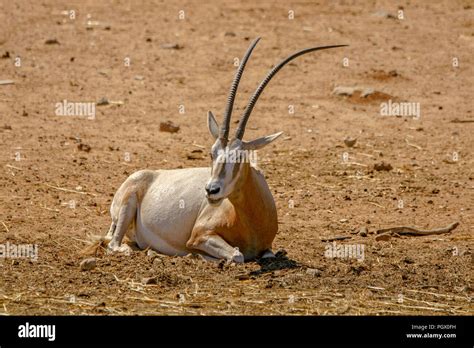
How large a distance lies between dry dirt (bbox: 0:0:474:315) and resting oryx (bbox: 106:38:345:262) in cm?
28

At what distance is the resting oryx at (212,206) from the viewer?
9.38 m

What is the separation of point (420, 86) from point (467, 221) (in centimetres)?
613

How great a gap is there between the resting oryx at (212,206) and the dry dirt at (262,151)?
28 cm

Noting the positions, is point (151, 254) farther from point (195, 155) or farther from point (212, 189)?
point (195, 155)

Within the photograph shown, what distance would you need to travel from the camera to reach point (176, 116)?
53.1 ft

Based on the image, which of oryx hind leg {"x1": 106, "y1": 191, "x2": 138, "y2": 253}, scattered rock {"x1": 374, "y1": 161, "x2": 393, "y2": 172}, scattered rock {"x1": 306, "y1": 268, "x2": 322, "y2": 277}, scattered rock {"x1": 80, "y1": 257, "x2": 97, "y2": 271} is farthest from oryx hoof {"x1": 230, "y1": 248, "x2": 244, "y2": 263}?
scattered rock {"x1": 374, "y1": 161, "x2": 393, "y2": 172}

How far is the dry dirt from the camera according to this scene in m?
9.04

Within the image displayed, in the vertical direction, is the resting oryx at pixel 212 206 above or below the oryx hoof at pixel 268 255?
above

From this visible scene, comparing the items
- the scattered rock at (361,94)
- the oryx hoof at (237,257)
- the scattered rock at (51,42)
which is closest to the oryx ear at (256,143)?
the oryx hoof at (237,257)

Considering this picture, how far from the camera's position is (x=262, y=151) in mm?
14703

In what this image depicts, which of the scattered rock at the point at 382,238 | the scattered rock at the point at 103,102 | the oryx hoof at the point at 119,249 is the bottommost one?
the oryx hoof at the point at 119,249

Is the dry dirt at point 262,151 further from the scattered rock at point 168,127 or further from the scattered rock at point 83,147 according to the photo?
the scattered rock at point 168,127

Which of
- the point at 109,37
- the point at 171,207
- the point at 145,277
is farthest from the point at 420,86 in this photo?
the point at 145,277

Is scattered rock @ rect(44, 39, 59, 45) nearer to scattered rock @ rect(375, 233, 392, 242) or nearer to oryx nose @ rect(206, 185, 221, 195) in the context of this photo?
scattered rock @ rect(375, 233, 392, 242)
